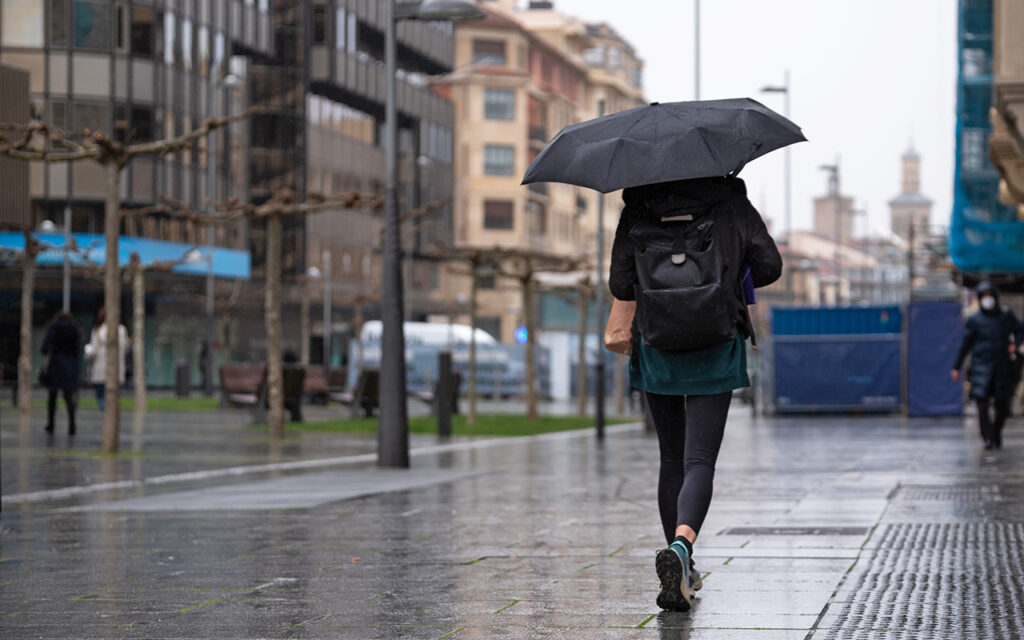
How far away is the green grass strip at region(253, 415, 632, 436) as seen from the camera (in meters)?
30.5

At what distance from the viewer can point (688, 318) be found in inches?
289

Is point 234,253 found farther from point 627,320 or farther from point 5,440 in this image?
point 627,320

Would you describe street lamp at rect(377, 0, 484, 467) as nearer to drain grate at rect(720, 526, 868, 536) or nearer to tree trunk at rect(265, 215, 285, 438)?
tree trunk at rect(265, 215, 285, 438)

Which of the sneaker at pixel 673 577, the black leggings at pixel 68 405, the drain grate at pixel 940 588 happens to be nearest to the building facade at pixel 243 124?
the black leggings at pixel 68 405

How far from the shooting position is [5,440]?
24000 mm

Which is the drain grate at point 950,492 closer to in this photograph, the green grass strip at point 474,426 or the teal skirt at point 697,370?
the teal skirt at point 697,370

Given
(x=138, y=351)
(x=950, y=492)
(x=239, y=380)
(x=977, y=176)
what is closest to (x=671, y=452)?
(x=950, y=492)

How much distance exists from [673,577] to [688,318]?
1.04 metres

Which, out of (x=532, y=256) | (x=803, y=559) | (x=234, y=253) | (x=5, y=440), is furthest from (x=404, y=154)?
(x=803, y=559)

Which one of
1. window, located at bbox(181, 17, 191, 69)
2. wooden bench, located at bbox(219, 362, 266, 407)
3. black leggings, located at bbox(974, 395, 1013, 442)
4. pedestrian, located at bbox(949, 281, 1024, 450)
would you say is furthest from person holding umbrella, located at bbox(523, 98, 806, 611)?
window, located at bbox(181, 17, 191, 69)

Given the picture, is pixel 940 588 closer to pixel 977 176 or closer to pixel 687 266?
pixel 687 266

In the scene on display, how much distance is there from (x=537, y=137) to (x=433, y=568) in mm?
101115

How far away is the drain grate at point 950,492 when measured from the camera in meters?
13.1

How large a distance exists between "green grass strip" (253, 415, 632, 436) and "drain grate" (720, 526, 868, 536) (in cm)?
1856
